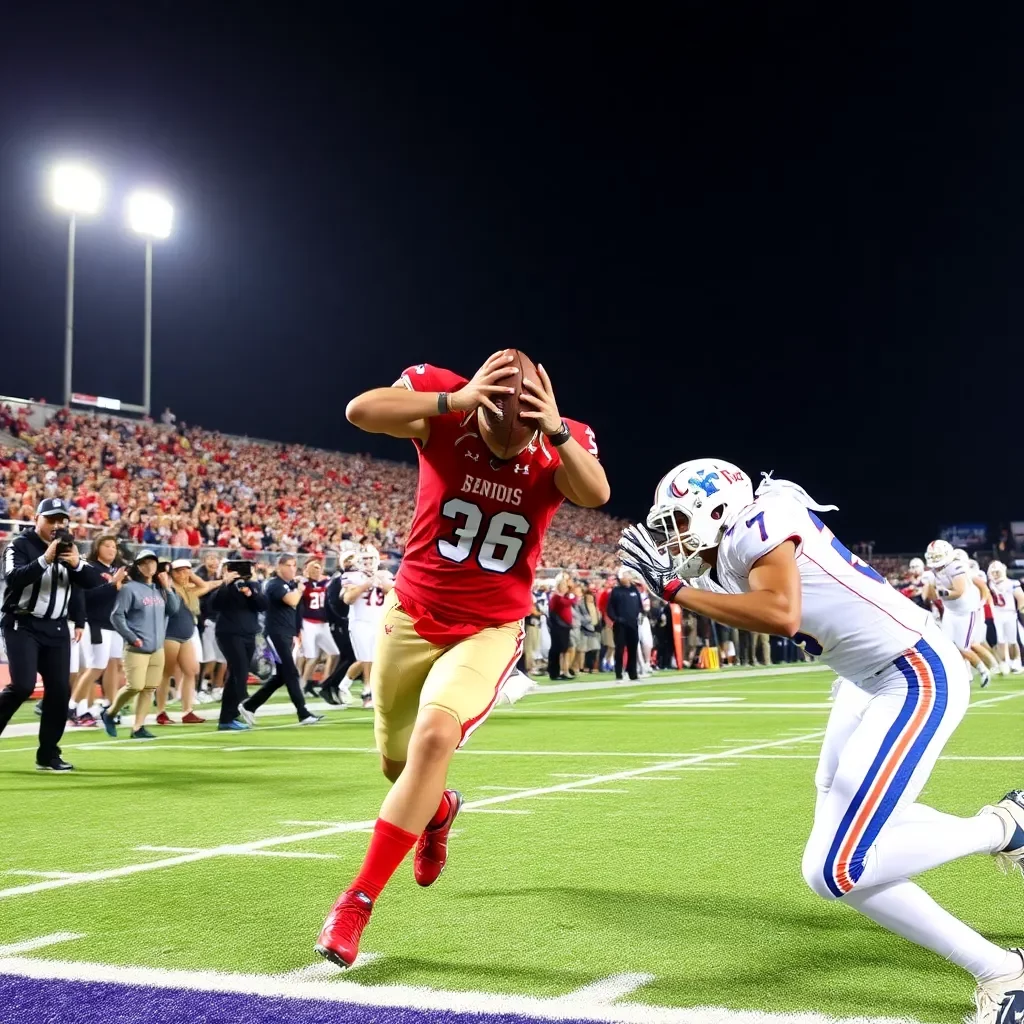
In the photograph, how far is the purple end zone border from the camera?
10.9 ft

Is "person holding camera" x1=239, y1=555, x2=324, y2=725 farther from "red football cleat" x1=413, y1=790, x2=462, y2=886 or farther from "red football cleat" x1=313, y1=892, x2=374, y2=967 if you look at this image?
"red football cleat" x1=313, y1=892, x2=374, y2=967

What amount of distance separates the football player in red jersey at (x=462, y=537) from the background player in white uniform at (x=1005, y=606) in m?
18.0

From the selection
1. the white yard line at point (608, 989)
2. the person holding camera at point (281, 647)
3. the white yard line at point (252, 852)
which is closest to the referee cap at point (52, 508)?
the white yard line at point (252, 852)

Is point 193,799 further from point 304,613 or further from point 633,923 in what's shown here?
point 304,613

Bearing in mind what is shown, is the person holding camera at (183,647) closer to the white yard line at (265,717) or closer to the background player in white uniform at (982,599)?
the white yard line at (265,717)

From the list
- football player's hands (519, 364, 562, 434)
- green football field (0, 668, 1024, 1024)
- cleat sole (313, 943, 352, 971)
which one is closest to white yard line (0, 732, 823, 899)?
green football field (0, 668, 1024, 1024)

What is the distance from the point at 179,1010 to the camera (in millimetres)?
3416

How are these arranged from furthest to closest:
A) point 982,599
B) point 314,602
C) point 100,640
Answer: point 314,602, point 982,599, point 100,640

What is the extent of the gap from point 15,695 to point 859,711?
22.1 feet

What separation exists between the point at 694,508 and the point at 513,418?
2.73 ft

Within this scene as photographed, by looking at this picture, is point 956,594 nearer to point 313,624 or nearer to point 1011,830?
point 313,624

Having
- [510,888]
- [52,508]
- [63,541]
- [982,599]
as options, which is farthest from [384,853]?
[982,599]

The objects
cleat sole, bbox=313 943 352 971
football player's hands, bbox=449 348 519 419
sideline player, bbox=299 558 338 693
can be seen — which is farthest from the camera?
sideline player, bbox=299 558 338 693

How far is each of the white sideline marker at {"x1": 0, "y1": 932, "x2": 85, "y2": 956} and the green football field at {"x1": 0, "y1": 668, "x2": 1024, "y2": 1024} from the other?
0.04 feet
